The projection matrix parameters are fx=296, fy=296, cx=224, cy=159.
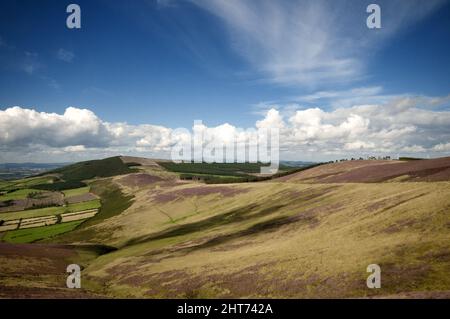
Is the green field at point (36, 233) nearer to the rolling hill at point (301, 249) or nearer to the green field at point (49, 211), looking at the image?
the rolling hill at point (301, 249)

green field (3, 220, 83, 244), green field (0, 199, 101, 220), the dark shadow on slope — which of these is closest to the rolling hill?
the dark shadow on slope

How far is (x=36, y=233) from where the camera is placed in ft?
383

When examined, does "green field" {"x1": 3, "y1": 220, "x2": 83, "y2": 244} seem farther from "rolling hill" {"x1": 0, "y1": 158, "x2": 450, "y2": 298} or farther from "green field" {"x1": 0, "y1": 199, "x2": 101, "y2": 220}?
"green field" {"x1": 0, "y1": 199, "x2": 101, "y2": 220}

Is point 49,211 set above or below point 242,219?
below

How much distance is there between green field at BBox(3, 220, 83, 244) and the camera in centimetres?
10819

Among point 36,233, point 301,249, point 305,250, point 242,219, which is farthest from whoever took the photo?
point 36,233

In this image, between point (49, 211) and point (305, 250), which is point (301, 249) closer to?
point (305, 250)

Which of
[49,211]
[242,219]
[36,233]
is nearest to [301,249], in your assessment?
[242,219]

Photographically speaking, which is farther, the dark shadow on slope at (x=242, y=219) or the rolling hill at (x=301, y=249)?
the dark shadow on slope at (x=242, y=219)

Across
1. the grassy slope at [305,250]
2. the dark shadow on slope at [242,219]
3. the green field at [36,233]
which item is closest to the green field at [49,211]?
the green field at [36,233]

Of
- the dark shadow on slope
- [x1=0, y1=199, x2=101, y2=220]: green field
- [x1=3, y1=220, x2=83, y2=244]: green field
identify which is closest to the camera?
the dark shadow on slope

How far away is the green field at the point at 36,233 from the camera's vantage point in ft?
355

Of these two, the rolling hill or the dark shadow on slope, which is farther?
the dark shadow on slope

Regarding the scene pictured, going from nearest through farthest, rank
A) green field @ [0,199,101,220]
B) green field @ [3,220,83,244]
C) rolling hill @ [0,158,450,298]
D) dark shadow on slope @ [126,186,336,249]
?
rolling hill @ [0,158,450,298]
dark shadow on slope @ [126,186,336,249]
green field @ [3,220,83,244]
green field @ [0,199,101,220]
